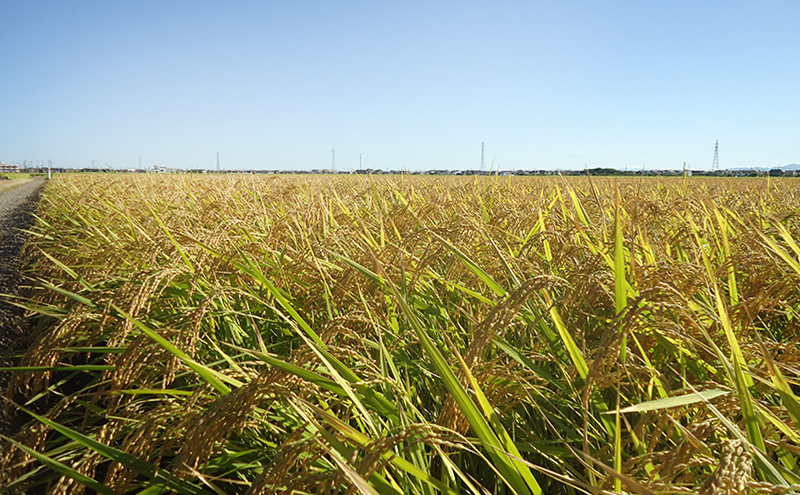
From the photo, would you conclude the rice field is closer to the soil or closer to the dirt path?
the soil

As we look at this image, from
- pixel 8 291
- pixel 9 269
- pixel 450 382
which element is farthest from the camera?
pixel 9 269

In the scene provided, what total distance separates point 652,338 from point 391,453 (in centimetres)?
75

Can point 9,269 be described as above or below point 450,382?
below

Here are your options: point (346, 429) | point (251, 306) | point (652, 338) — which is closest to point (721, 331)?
point (652, 338)

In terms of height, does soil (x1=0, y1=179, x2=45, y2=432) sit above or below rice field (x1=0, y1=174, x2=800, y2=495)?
below

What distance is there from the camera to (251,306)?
5.80 ft

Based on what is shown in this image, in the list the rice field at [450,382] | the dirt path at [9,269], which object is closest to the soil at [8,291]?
the dirt path at [9,269]

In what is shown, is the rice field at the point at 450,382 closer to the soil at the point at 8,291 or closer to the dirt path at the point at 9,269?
the soil at the point at 8,291

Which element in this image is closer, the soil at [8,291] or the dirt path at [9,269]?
the soil at [8,291]

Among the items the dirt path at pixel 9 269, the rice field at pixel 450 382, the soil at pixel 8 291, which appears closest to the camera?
the rice field at pixel 450 382

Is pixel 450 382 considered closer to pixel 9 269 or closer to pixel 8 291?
pixel 8 291

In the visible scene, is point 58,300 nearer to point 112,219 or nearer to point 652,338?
point 112,219

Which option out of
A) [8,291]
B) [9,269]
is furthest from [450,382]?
[9,269]

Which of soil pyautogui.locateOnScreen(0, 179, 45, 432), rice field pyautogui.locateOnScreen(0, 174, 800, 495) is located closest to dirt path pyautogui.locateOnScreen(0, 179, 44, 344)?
soil pyautogui.locateOnScreen(0, 179, 45, 432)
